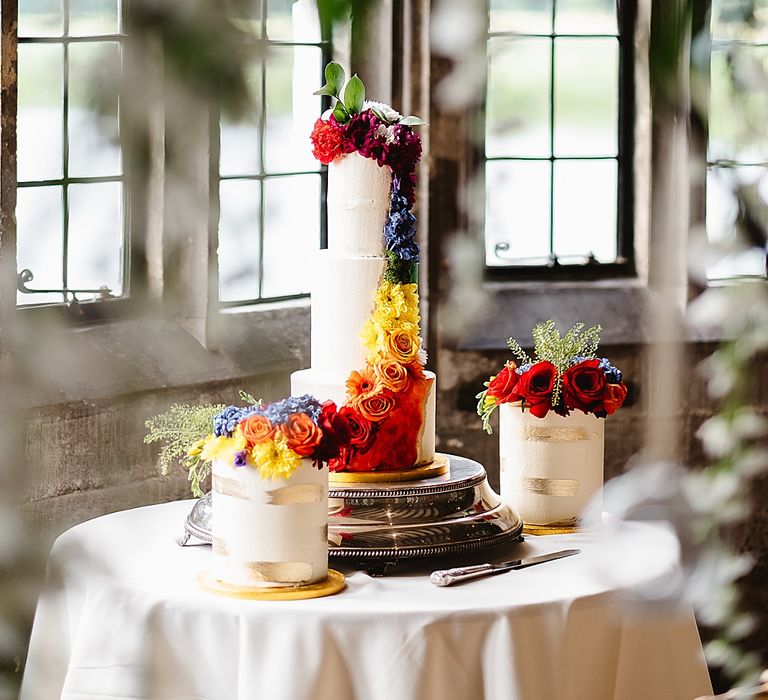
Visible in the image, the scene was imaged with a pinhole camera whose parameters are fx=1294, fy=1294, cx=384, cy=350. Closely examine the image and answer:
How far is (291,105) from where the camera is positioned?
0.68m

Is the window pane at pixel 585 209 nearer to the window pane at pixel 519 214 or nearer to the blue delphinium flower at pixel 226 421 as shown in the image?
the window pane at pixel 519 214

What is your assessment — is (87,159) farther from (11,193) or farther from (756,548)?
(756,548)

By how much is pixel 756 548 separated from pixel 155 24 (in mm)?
3844

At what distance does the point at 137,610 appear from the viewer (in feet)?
5.98

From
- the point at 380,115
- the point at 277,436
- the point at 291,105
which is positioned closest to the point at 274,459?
the point at 277,436

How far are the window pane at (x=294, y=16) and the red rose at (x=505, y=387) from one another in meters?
1.96

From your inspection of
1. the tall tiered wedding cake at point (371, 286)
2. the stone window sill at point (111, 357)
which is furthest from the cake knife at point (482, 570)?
the stone window sill at point (111, 357)

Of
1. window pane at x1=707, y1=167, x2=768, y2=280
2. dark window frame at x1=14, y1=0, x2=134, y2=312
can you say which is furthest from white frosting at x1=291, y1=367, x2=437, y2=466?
window pane at x1=707, y1=167, x2=768, y2=280

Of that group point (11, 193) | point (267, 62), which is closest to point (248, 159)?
point (267, 62)

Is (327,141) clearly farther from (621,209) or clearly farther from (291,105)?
(621,209)

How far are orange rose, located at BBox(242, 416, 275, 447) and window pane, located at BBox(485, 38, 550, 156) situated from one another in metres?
2.25

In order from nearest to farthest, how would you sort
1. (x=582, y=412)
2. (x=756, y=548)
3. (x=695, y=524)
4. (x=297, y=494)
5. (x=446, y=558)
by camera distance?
(x=695, y=524), (x=297, y=494), (x=446, y=558), (x=582, y=412), (x=756, y=548)

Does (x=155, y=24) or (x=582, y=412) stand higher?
(x=155, y=24)

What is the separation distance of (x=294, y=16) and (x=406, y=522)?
1726 mm
